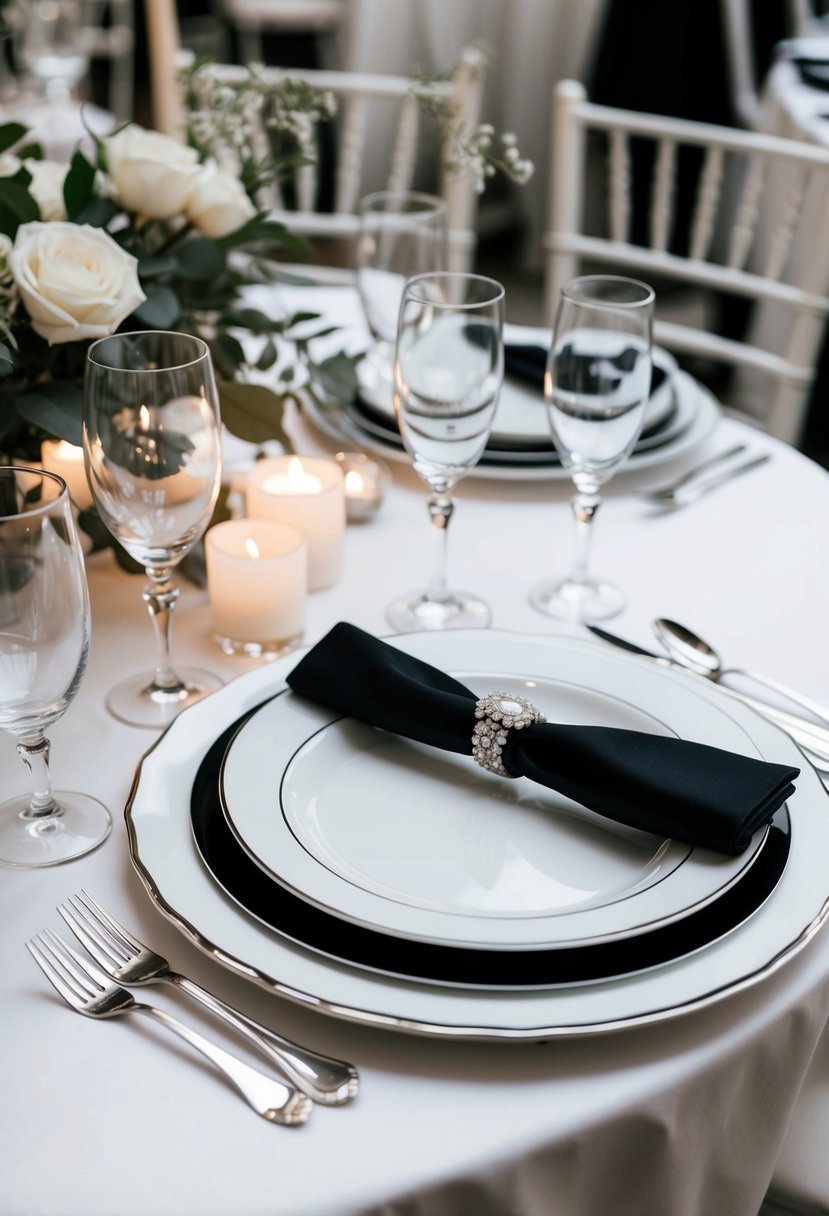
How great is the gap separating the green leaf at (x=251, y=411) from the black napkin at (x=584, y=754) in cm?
32

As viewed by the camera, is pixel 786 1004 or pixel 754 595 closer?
pixel 786 1004

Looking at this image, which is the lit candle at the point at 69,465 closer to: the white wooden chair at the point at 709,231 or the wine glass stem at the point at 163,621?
the wine glass stem at the point at 163,621

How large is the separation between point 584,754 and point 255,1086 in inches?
10.0

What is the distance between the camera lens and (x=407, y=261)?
1228mm

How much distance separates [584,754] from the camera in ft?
2.25

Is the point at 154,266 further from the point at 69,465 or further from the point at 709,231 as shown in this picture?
the point at 709,231

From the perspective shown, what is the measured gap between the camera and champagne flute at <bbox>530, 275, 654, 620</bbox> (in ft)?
3.10

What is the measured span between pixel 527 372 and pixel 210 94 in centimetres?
41

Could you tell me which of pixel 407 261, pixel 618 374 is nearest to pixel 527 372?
pixel 407 261

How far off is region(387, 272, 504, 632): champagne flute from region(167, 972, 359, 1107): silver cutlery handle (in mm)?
414

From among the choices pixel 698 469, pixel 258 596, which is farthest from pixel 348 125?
pixel 258 596

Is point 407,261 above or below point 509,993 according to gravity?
above

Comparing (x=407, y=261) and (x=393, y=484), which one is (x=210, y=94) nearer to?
(x=407, y=261)

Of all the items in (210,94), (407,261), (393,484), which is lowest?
(393,484)
